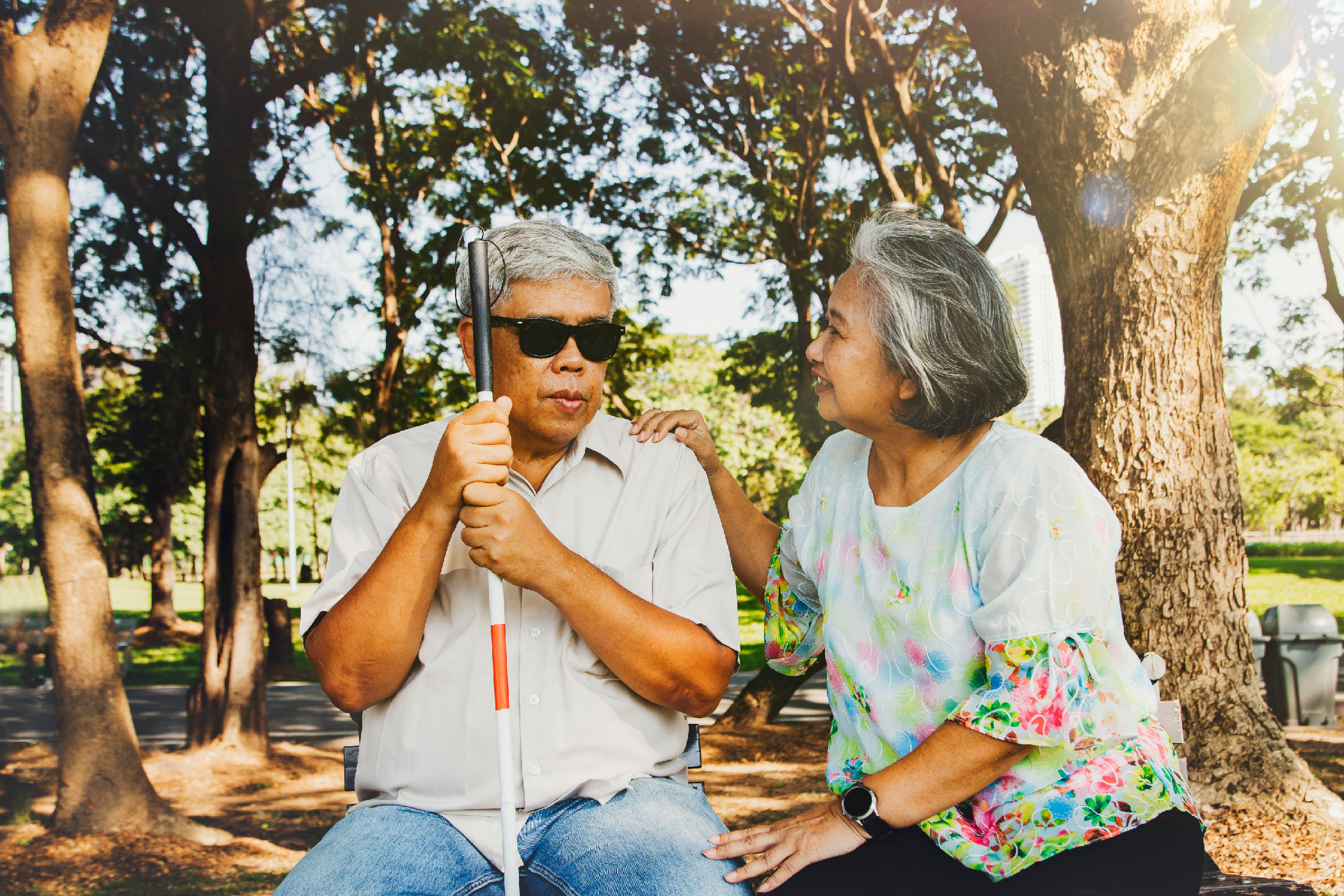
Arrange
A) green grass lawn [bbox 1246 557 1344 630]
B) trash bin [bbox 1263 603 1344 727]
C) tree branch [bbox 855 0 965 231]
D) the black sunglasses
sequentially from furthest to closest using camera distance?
green grass lawn [bbox 1246 557 1344 630], trash bin [bbox 1263 603 1344 727], tree branch [bbox 855 0 965 231], the black sunglasses

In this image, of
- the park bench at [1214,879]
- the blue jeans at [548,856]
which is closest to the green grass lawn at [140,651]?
the blue jeans at [548,856]

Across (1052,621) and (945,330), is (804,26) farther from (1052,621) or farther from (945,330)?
(1052,621)

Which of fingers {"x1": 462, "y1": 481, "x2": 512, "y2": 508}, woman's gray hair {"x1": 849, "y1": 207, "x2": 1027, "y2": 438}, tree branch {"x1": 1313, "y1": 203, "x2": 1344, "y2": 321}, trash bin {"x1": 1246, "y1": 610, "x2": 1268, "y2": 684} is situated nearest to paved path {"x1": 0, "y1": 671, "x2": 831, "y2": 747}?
trash bin {"x1": 1246, "y1": 610, "x2": 1268, "y2": 684}

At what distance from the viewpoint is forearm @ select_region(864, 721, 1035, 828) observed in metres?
1.89

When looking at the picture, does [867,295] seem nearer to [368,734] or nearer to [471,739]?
[471,739]

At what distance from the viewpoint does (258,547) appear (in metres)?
7.76

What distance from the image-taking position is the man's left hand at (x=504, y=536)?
6.28 ft

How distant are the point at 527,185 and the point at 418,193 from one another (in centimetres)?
118

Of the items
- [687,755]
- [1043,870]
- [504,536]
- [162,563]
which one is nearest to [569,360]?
[504,536]

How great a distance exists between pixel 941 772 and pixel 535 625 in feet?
3.05

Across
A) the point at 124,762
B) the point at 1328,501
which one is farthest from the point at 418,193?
the point at 1328,501

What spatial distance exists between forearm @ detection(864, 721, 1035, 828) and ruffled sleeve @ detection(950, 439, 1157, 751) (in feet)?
0.13

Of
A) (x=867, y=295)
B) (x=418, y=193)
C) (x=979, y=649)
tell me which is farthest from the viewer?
(x=418, y=193)

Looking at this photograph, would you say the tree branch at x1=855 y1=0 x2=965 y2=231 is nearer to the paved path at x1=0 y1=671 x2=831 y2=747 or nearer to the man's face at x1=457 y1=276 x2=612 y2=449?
the paved path at x1=0 y1=671 x2=831 y2=747
